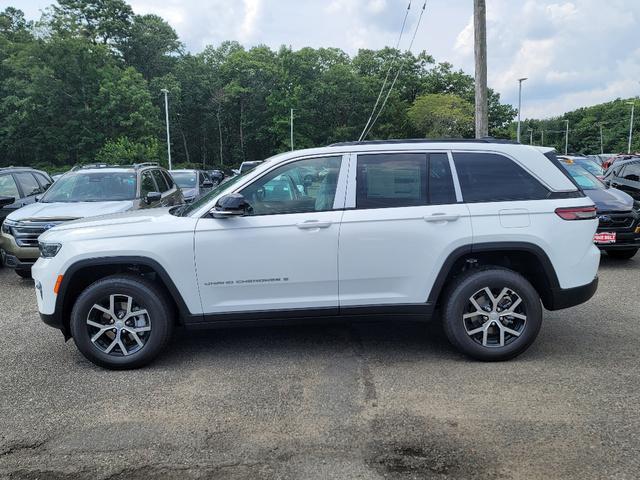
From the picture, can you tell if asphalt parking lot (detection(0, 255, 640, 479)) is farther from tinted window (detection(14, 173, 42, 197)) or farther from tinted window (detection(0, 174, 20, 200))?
tinted window (detection(14, 173, 42, 197))

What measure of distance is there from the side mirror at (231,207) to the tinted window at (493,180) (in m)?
1.85

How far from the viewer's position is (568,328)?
5527 millimetres

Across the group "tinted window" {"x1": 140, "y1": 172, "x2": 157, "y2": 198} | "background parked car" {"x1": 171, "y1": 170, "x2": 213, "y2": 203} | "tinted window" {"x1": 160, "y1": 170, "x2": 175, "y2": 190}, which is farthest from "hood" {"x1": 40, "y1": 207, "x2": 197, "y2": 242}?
"background parked car" {"x1": 171, "y1": 170, "x2": 213, "y2": 203}

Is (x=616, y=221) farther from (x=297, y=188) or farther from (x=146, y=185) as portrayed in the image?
(x=146, y=185)

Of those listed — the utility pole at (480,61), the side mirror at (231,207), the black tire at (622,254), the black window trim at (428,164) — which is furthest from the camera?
the utility pole at (480,61)

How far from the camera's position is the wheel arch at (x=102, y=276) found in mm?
4453

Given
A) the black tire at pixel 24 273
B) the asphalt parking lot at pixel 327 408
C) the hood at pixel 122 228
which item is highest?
the hood at pixel 122 228

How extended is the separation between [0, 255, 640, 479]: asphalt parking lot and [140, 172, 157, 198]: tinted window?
3.92 metres

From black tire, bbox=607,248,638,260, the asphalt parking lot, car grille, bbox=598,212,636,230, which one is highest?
car grille, bbox=598,212,636,230

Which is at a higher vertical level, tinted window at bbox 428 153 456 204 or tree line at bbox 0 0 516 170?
tree line at bbox 0 0 516 170

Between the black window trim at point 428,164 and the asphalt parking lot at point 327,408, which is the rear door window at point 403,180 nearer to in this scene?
the black window trim at point 428,164

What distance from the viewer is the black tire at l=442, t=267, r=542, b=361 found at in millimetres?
4504

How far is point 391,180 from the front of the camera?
4629 millimetres

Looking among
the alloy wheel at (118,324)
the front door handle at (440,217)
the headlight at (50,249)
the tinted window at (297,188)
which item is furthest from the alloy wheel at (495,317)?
the headlight at (50,249)
